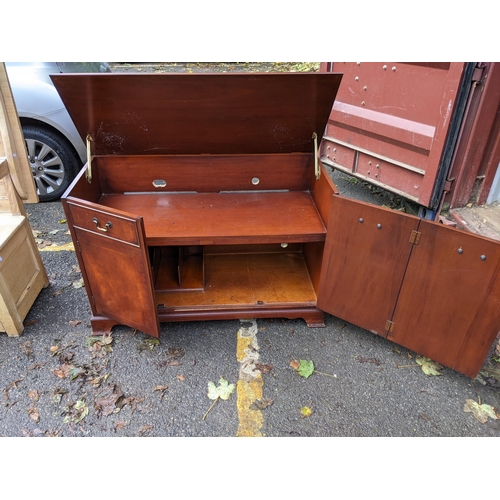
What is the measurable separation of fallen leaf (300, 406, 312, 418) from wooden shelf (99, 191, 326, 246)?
3.14ft

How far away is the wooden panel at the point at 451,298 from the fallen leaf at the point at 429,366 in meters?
0.18

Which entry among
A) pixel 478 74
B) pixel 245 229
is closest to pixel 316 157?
pixel 245 229

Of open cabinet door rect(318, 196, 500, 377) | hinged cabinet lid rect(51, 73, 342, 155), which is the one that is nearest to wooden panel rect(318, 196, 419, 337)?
open cabinet door rect(318, 196, 500, 377)

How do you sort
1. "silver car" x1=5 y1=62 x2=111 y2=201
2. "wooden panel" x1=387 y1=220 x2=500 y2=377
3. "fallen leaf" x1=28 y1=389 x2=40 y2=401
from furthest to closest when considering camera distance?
1. "silver car" x1=5 y1=62 x2=111 y2=201
2. "fallen leaf" x1=28 y1=389 x2=40 y2=401
3. "wooden panel" x1=387 y1=220 x2=500 y2=377

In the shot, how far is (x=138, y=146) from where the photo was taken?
263 centimetres

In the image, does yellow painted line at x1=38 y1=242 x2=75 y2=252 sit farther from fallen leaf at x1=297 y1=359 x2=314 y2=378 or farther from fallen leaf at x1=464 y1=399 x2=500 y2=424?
fallen leaf at x1=464 y1=399 x2=500 y2=424

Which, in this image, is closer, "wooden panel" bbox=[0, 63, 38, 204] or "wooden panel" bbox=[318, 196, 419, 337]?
"wooden panel" bbox=[318, 196, 419, 337]

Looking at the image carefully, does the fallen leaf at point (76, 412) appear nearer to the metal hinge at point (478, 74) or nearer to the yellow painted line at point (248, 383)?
the yellow painted line at point (248, 383)

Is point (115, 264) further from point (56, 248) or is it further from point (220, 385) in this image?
point (56, 248)

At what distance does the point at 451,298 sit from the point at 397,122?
5.94 ft

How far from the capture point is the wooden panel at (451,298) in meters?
1.84

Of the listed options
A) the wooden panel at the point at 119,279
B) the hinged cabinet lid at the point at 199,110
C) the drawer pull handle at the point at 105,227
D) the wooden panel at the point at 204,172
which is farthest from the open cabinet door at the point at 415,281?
the drawer pull handle at the point at 105,227

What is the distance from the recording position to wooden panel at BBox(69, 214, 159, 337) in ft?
6.81

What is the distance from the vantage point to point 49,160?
3795 mm
